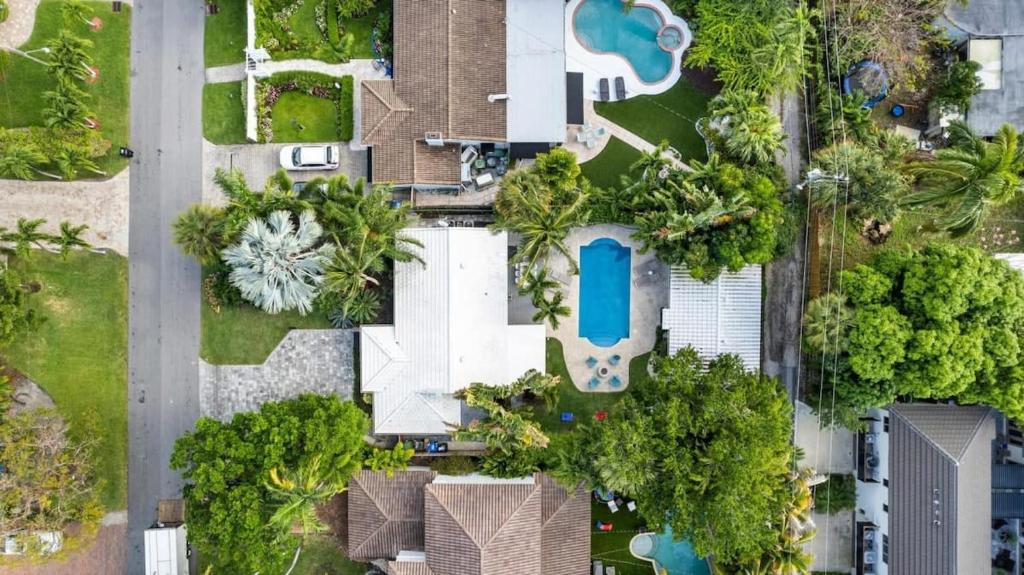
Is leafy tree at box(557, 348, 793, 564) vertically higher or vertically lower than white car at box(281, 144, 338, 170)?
lower

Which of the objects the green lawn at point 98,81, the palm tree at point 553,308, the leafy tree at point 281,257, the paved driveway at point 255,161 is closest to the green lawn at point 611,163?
the palm tree at point 553,308

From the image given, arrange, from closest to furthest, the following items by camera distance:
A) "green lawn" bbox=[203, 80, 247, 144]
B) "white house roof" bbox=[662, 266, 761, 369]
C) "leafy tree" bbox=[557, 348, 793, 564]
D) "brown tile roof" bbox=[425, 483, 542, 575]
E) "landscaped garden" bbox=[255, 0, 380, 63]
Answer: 1. "leafy tree" bbox=[557, 348, 793, 564]
2. "brown tile roof" bbox=[425, 483, 542, 575]
3. "white house roof" bbox=[662, 266, 761, 369]
4. "landscaped garden" bbox=[255, 0, 380, 63]
5. "green lawn" bbox=[203, 80, 247, 144]

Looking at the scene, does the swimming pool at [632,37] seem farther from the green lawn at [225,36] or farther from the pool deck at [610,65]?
the green lawn at [225,36]

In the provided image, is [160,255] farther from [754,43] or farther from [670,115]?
[754,43]

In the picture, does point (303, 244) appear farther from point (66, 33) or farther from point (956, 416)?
point (956, 416)

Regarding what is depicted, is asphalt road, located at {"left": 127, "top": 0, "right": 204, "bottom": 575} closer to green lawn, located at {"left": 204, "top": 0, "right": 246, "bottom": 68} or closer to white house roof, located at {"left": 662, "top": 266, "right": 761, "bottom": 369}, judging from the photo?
green lawn, located at {"left": 204, "top": 0, "right": 246, "bottom": 68}

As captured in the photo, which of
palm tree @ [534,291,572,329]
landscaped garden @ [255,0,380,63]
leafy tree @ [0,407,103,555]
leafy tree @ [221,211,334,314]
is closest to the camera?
leafy tree @ [221,211,334,314]

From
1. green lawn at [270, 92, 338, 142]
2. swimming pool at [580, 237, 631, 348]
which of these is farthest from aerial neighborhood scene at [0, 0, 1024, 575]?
green lawn at [270, 92, 338, 142]

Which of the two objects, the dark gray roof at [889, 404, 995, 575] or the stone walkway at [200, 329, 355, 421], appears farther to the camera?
the stone walkway at [200, 329, 355, 421]
